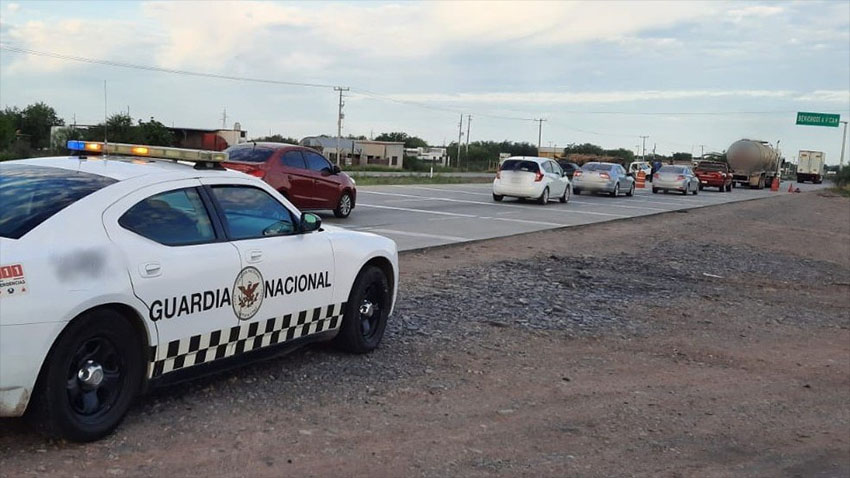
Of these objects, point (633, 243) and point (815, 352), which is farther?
point (633, 243)

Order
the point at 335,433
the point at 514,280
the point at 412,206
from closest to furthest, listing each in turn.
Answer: the point at 335,433 < the point at 514,280 < the point at 412,206

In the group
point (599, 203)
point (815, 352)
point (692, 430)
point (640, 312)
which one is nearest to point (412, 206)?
point (599, 203)

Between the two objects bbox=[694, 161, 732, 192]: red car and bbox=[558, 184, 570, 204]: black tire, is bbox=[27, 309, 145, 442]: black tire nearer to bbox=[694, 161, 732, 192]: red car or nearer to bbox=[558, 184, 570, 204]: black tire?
bbox=[558, 184, 570, 204]: black tire

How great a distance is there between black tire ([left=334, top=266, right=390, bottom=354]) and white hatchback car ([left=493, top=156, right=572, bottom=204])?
21.2 m

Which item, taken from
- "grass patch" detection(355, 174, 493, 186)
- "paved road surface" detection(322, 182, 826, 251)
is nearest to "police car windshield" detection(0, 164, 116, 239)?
"paved road surface" detection(322, 182, 826, 251)

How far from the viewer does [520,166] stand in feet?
93.0

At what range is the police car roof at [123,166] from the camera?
17.3 feet

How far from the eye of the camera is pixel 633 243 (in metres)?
17.5

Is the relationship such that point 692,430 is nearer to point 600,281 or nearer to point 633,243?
point 600,281

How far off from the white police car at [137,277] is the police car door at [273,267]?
10mm

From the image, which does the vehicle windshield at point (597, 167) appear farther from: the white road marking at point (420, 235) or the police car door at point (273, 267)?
the police car door at point (273, 267)

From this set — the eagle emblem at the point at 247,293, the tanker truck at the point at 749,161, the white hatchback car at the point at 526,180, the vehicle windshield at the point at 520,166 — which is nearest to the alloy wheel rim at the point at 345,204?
the white hatchback car at the point at 526,180

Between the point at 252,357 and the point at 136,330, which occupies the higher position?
the point at 136,330

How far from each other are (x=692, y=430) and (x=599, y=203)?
85.7ft
